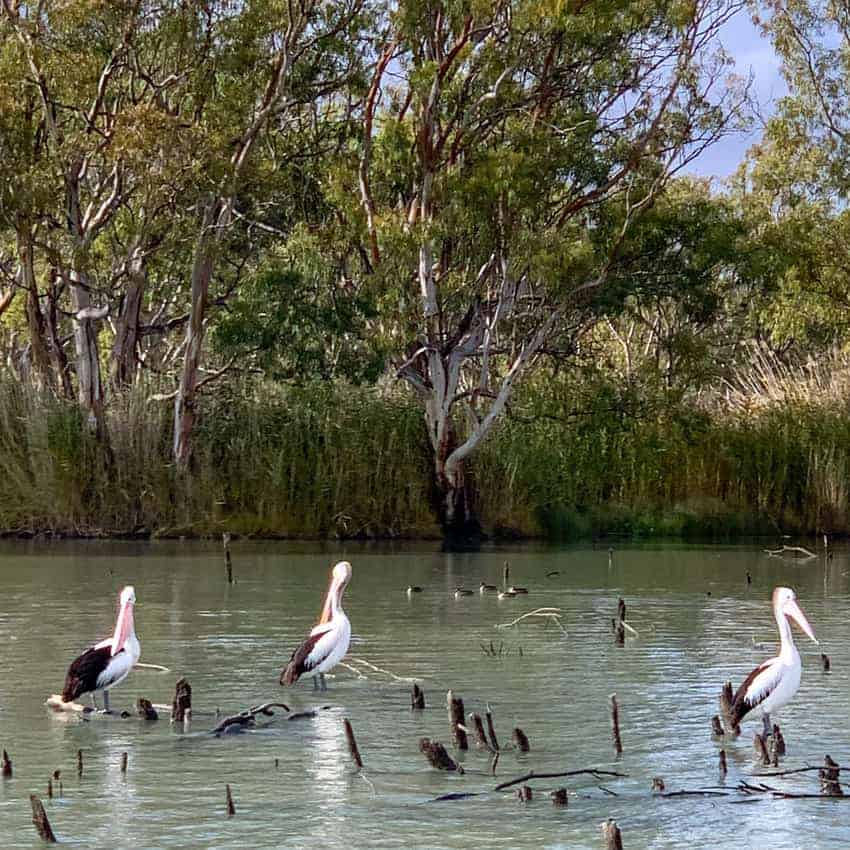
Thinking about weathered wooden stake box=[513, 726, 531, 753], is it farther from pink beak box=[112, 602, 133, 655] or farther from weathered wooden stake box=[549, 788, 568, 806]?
pink beak box=[112, 602, 133, 655]

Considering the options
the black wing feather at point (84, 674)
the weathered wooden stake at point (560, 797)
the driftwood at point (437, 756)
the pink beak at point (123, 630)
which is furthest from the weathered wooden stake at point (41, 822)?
the pink beak at point (123, 630)

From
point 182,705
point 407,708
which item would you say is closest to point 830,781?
point 407,708

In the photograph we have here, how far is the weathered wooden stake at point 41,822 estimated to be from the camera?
8438 mm

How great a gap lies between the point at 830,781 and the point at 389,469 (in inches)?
792

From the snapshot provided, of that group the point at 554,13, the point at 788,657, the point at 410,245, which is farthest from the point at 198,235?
the point at 788,657

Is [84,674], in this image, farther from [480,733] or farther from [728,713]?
[728,713]

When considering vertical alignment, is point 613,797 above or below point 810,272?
below

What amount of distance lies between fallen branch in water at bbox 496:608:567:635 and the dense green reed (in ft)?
36.1

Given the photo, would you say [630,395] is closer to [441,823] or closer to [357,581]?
[357,581]

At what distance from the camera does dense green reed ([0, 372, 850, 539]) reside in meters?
28.8

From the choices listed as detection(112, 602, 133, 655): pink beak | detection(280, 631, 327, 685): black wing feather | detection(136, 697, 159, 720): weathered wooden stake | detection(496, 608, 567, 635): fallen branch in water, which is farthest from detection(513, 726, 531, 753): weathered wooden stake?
detection(496, 608, 567, 635): fallen branch in water

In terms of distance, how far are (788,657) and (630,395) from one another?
19.2m

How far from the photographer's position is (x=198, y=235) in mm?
29094

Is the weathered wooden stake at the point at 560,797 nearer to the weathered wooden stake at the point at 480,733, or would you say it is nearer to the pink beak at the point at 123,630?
the weathered wooden stake at the point at 480,733
